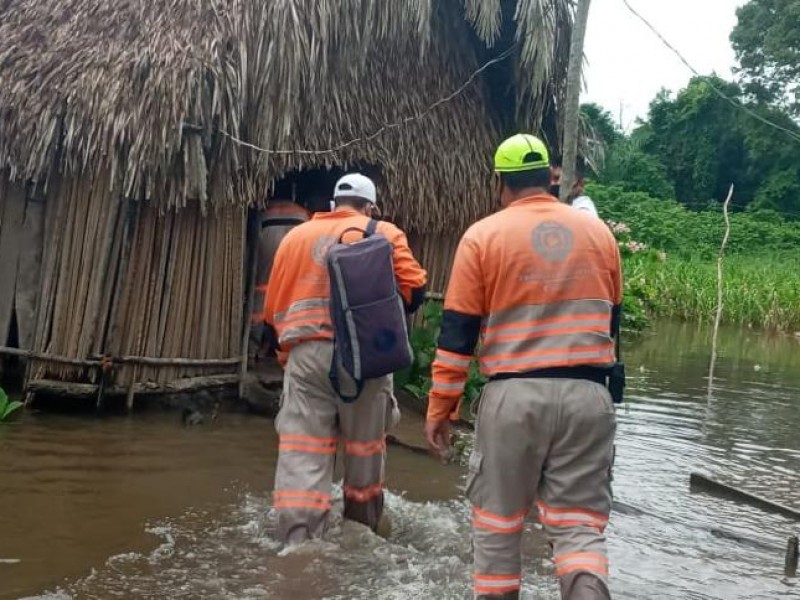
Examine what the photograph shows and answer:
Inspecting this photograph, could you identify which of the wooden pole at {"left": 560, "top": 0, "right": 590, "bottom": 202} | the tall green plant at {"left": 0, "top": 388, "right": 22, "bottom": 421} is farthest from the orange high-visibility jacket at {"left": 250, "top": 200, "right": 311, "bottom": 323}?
the wooden pole at {"left": 560, "top": 0, "right": 590, "bottom": 202}

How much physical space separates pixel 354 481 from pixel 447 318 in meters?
1.55

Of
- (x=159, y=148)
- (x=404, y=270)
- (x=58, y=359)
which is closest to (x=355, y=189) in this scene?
(x=404, y=270)

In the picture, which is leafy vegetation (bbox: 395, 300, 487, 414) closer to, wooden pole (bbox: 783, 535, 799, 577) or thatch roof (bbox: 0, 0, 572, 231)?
thatch roof (bbox: 0, 0, 572, 231)

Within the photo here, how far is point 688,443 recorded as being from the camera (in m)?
7.95

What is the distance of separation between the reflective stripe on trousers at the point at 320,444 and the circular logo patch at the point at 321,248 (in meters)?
0.42

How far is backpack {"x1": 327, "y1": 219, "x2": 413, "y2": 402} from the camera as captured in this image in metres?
4.46

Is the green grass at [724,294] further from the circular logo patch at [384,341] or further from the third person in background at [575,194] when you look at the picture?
the circular logo patch at [384,341]

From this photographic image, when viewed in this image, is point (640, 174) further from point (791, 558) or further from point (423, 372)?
point (791, 558)

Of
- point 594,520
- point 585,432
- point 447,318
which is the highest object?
point 447,318

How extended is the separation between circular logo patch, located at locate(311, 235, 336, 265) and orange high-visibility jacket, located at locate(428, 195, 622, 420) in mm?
1237

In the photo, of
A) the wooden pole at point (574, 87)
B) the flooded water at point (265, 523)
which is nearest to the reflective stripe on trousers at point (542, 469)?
the flooded water at point (265, 523)

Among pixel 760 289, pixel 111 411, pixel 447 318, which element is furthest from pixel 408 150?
pixel 760 289

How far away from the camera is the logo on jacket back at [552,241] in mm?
3514

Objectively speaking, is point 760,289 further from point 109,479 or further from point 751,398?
point 109,479
